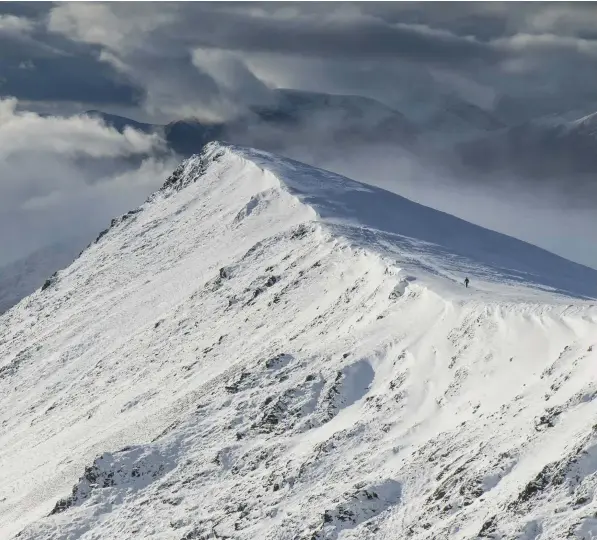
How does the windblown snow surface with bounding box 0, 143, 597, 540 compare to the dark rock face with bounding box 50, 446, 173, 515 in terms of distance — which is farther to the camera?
the dark rock face with bounding box 50, 446, 173, 515

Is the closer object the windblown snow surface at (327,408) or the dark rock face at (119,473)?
the windblown snow surface at (327,408)

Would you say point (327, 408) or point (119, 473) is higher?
point (327, 408)

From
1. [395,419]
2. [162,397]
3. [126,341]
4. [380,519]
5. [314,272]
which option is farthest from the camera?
[126,341]

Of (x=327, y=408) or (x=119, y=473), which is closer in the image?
(x=327, y=408)

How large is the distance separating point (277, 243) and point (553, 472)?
332 feet

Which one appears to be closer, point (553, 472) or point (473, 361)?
Result: point (553, 472)

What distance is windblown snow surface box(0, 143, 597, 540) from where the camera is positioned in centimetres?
9600

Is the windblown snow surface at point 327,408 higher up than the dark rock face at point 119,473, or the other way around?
the windblown snow surface at point 327,408

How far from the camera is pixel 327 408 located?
403ft

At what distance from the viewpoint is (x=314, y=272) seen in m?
164

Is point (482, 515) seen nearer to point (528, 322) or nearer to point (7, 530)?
point (528, 322)

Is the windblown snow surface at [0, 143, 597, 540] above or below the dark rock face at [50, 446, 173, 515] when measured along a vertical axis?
above

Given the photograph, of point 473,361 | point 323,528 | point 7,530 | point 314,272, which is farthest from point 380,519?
point 314,272

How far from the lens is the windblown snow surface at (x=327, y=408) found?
315 feet
